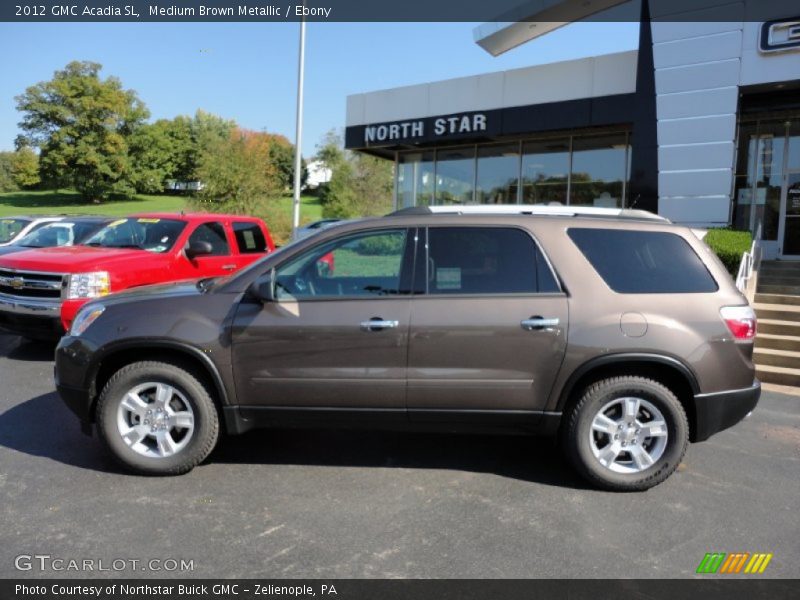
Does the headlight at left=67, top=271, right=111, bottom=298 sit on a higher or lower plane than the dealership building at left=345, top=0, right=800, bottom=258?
lower

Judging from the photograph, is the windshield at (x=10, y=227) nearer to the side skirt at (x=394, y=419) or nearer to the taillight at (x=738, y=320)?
the side skirt at (x=394, y=419)

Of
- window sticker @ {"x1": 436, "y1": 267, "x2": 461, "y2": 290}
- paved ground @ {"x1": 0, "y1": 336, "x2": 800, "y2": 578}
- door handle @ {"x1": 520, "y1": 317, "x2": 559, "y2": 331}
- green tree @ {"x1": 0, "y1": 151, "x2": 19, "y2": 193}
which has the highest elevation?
green tree @ {"x1": 0, "y1": 151, "x2": 19, "y2": 193}

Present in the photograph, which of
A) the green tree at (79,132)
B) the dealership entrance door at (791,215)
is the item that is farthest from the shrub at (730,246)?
the green tree at (79,132)

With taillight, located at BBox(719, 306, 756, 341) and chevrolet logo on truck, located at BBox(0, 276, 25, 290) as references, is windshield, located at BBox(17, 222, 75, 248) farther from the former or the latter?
taillight, located at BBox(719, 306, 756, 341)

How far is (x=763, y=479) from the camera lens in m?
4.28

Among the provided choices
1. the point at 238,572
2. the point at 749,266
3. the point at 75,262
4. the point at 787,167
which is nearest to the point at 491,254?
the point at 238,572

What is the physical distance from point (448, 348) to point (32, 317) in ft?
17.8

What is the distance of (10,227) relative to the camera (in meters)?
12.5

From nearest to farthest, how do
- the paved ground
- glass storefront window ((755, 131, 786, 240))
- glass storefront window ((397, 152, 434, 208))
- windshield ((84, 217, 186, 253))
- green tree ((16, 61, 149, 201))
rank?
the paved ground → windshield ((84, 217, 186, 253)) → glass storefront window ((755, 131, 786, 240)) → glass storefront window ((397, 152, 434, 208)) → green tree ((16, 61, 149, 201))

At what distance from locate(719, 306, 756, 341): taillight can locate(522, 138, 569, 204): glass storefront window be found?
1270 cm

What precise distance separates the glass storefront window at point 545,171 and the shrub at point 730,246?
6.60 m

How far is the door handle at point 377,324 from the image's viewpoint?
3.88 m

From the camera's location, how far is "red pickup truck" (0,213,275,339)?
271 inches

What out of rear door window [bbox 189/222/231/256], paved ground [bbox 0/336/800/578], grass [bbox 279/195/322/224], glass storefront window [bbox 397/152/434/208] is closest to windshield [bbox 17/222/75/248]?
rear door window [bbox 189/222/231/256]
